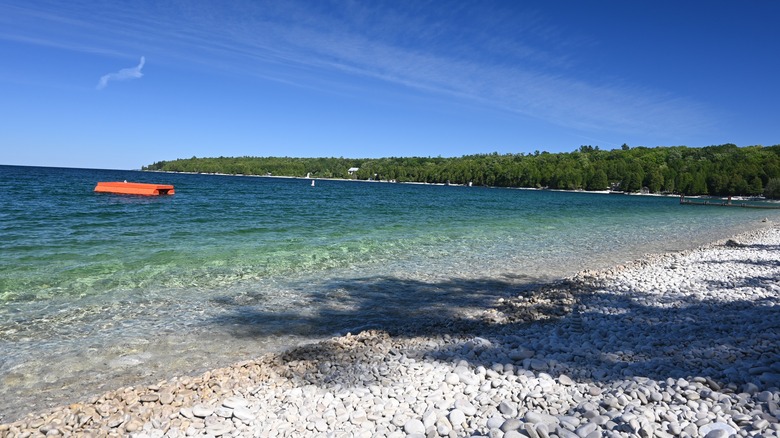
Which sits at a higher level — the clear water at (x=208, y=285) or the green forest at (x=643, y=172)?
the green forest at (x=643, y=172)

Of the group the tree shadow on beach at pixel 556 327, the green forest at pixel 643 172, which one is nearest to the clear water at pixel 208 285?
the tree shadow on beach at pixel 556 327

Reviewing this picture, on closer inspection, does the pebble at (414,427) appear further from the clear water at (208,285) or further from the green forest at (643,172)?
the green forest at (643,172)

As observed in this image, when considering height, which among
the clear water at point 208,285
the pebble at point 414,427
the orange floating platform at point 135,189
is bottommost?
the clear water at point 208,285

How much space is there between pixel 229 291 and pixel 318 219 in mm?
18415

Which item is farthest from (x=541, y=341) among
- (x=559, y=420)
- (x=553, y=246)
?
(x=553, y=246)

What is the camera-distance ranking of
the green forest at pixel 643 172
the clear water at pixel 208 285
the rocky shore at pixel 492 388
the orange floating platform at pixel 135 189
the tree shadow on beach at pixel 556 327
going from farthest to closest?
the green forest at pixel 643 172, the orange floating platform at pixel 135 189, the clear water at pixel 208 285, the tree shadow on beach at pixel 556 327, the rocky shore at pixel 492 388

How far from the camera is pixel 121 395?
16.4 ft

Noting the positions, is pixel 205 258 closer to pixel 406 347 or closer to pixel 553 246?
pixel 406 347

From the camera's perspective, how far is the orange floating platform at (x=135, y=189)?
47281mm

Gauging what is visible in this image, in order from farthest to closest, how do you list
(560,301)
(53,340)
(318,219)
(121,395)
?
(318,219) → (560,301) → (53,340) → (121,395)

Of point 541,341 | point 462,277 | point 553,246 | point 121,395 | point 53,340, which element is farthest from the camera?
point 553,246

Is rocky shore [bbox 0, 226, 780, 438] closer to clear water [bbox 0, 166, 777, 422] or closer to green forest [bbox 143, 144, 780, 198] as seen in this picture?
clear water [bbox 0, 166, 777, 422]

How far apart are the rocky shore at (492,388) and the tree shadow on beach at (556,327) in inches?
1.5

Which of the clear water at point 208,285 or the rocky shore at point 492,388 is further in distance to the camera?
the clear water at point 208,285
